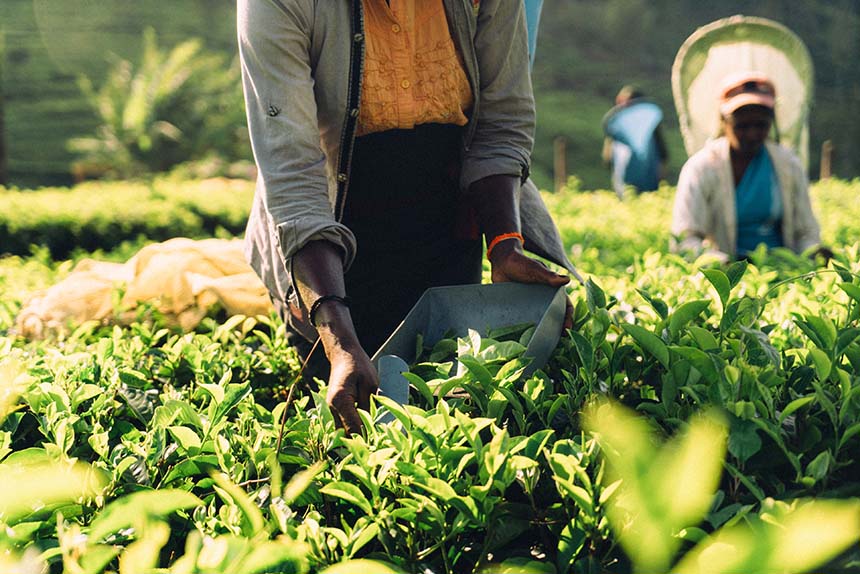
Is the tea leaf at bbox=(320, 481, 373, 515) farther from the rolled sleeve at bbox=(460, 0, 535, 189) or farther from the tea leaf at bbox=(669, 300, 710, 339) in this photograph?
the rolled sleeve at bbox=(460, 0, 535, 189)

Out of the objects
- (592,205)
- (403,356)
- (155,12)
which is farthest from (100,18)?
(403,356)

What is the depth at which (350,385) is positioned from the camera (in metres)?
1.63

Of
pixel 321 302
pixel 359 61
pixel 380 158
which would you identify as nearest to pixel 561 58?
pixel 380 158

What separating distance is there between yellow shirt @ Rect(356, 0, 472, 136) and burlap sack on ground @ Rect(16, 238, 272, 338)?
117 cm

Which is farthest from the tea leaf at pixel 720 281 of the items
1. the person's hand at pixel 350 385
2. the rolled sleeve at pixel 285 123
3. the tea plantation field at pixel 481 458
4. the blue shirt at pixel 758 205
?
the blue shirt at pixel 758 205

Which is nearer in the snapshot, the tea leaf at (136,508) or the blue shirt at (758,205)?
the tea leaf at (136,508)

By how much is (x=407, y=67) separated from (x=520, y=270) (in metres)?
0.60

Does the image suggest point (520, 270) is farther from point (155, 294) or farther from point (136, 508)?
point (155, 294)

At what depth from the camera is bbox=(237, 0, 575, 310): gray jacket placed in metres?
1.95

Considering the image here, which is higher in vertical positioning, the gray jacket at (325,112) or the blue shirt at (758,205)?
the gray jacket at (325,112)

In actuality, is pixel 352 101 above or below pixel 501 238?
above

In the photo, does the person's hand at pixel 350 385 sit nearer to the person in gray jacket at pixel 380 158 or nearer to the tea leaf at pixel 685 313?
the person in gray jacket at pixel 380 158

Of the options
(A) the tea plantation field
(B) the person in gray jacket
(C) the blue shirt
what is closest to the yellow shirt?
(B) the person in gray jacket

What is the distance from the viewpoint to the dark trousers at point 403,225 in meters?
2.31
